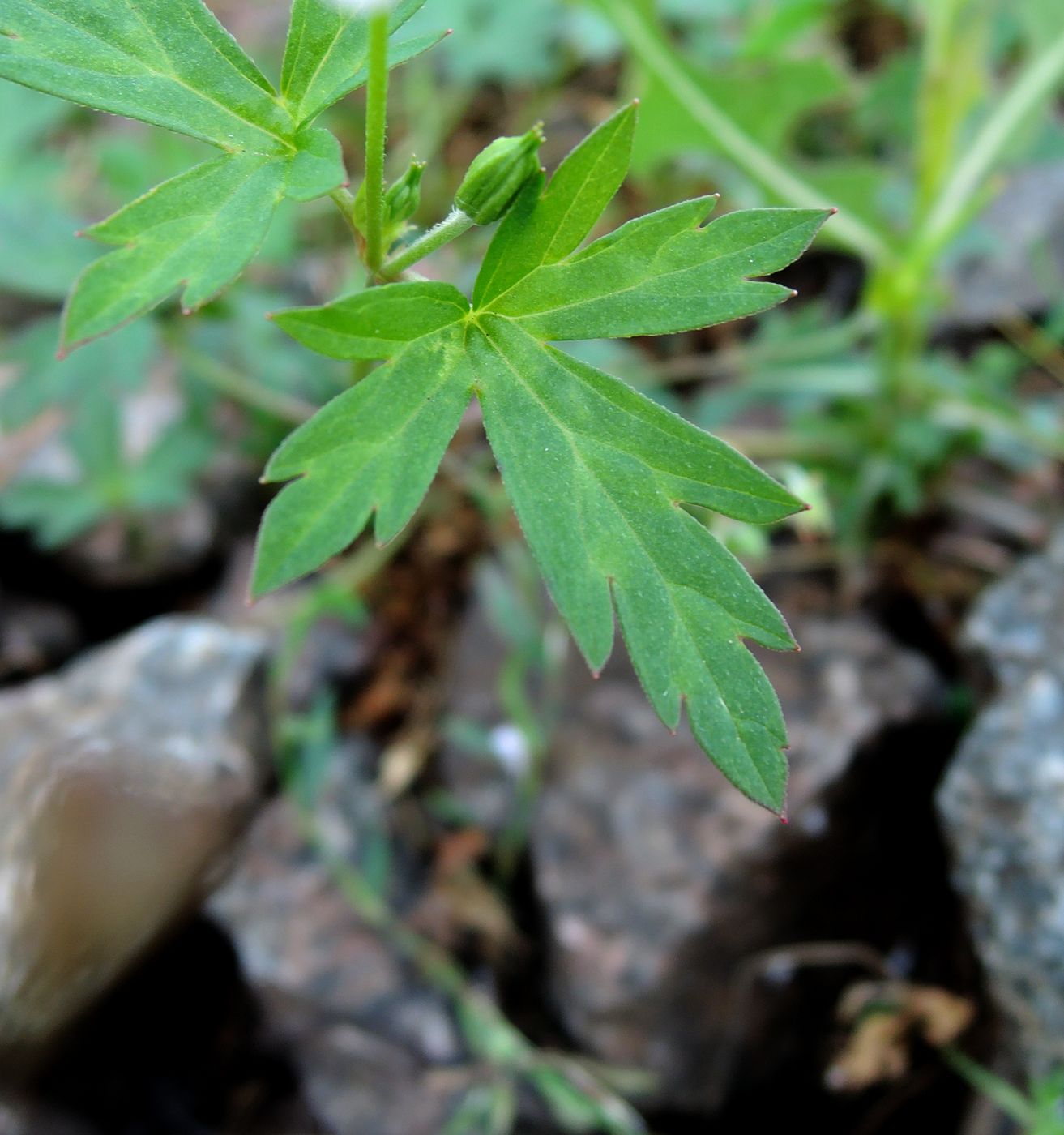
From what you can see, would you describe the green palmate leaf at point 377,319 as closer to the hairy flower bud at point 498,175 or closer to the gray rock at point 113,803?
the hairy flower bud at point 498,175

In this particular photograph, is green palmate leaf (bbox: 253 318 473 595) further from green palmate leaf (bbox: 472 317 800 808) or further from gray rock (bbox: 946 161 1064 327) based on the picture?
gray rock (bbox: 946 161 1064 327)

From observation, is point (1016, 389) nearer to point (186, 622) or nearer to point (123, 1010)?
point (186, 622)

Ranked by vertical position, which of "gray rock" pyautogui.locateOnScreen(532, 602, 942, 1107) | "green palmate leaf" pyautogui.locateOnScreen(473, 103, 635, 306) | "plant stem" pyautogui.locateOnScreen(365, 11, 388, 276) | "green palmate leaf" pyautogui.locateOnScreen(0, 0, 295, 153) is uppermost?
"green palmate leaf" pyautogui.locateOnScreen(0, 0, 295, 153)

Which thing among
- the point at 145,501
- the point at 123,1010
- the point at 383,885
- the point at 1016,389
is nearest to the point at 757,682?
the point at 383,885

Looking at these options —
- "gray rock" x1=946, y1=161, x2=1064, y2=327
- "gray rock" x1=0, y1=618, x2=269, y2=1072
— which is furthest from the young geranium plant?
"gray rock" x1=946, y1=161, x2=1064, y2=327

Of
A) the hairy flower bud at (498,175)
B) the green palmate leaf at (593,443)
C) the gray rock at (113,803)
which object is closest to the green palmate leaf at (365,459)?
the green palmate leaf at (593,443)

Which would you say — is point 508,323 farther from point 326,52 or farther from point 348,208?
point 326,52

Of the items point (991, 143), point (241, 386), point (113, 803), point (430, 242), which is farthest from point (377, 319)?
point (991, 143)
